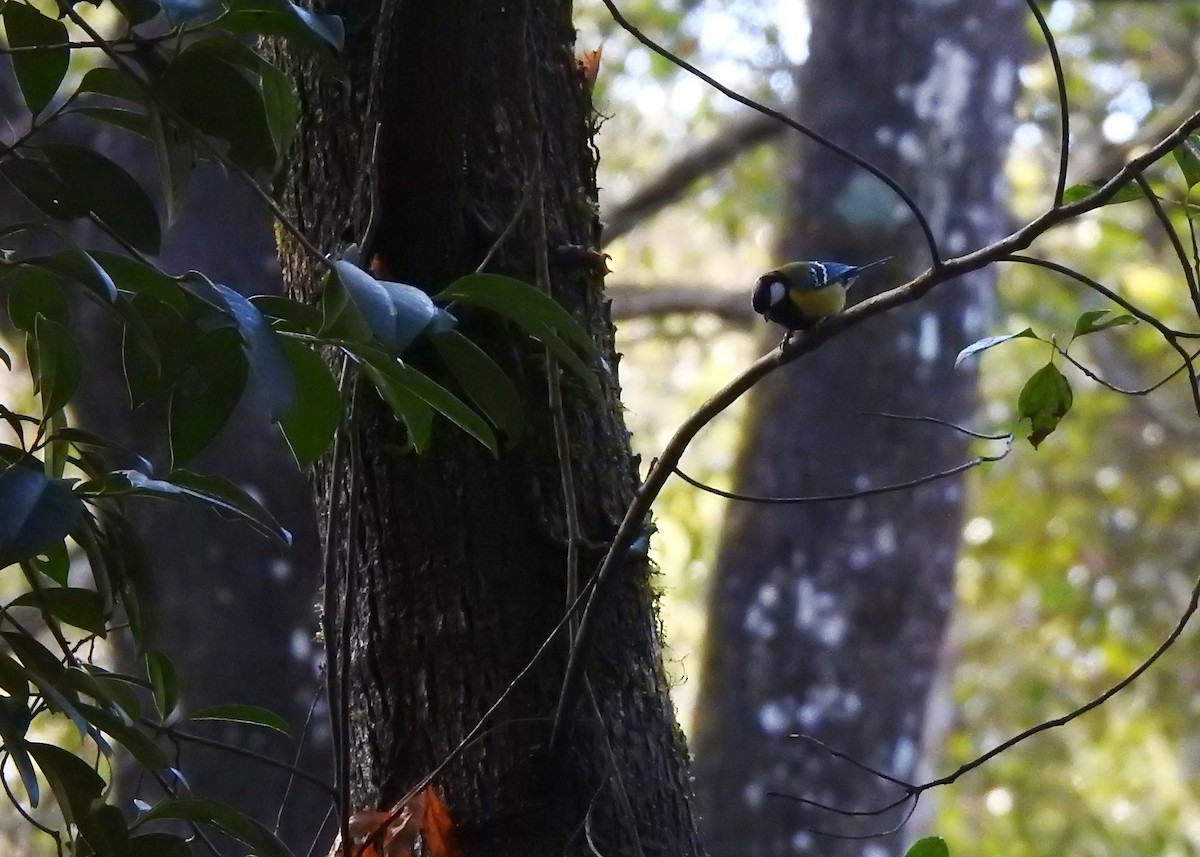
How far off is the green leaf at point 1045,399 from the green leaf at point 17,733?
80 centimetres

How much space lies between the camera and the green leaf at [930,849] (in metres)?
0.97

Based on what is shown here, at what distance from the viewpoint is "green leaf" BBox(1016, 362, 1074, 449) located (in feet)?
3.51

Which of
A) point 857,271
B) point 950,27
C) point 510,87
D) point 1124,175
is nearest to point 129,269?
point 510,87

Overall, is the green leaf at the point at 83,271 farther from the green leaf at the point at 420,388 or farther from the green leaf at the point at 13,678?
the green leaf at the point at 13,678

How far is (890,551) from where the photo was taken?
306cm

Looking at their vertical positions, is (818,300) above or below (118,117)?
above

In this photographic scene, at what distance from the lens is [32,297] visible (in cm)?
87

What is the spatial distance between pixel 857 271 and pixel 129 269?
44.1 inches

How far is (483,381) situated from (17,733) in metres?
0.40

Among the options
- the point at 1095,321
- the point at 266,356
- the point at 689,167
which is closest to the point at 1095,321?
the point at 1095,321

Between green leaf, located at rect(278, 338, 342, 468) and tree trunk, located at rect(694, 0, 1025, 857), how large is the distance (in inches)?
86.2

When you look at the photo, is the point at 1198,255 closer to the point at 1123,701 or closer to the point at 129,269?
the point at 129,269

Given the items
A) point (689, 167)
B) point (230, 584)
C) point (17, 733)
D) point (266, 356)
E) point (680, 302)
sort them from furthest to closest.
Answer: point (689, 167) → point (680, 302) → point (230, 584) → point (17, 733) → point (266, 356)

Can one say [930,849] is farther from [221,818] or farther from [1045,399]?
[221,818]
